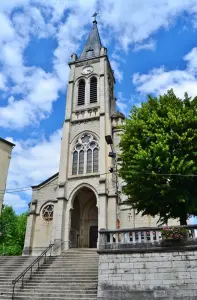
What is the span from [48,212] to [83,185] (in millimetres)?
3912

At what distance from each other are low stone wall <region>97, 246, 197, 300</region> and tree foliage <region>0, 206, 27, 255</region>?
76.2ft

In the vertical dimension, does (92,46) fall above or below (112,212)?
above

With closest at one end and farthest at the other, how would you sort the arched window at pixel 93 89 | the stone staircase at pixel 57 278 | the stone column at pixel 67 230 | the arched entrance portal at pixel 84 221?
the stone staircase at pixel 57 278 < the stone column at pixel 67 230 < the arched entrance portal at pixel 84 221 < the arched window at pixel 93 89

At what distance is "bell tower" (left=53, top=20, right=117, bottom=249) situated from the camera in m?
19.4

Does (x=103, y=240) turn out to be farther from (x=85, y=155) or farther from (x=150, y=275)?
(x=85, y=155)

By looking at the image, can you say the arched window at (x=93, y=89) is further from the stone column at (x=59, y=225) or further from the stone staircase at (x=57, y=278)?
the stone staircase at (x=57, y=278)

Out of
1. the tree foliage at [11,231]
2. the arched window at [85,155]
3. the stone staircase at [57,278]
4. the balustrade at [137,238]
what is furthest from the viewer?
the tree foliage at [11,231]

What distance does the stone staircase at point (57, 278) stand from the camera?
10.6m

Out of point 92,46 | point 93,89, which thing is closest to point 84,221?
point 93,89

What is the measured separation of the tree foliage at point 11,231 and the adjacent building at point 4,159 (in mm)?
15242

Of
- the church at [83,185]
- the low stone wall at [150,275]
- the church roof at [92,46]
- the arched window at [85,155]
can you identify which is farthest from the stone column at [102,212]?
the church roof at [92,46]

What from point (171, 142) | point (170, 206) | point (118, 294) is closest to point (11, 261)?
point (118, 294)

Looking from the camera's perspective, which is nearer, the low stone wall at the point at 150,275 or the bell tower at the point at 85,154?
the low stone wall at the point at 150,275

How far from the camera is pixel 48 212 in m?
21.5
